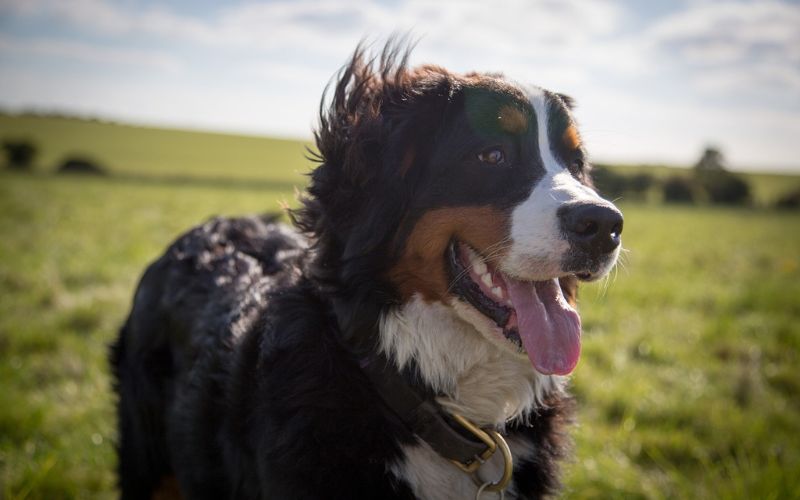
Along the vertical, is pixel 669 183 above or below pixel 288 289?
below

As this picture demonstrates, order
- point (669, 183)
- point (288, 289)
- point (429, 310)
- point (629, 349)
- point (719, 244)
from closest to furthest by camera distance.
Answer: point (429, 310)
point (288, 289)
point (629, 349)
point (719, 244)
point (669, 183)

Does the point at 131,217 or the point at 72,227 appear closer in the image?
the point at 72,227

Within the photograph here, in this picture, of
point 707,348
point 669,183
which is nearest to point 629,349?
point 707,348

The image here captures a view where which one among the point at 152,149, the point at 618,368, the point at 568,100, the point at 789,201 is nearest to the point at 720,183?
the point at 789,201

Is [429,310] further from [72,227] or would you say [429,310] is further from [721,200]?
[721,200]

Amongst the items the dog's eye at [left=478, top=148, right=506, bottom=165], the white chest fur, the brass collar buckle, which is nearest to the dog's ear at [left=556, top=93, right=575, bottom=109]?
the dog's eye at [left=478, top=148, right=506, bottom=165]

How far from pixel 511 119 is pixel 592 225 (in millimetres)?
602

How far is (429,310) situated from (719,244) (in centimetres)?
1719

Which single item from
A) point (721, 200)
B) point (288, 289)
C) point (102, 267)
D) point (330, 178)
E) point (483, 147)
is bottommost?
point (721, 200)

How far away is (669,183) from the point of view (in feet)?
124

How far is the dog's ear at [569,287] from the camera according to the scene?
8.44ft

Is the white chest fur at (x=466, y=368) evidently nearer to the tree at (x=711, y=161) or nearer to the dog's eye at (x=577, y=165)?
the dog's eye at (x=577, y=165)

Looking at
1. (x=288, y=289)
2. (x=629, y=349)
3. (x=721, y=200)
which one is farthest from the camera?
(x=721, y=200)

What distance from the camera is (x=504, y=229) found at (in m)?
2.28
